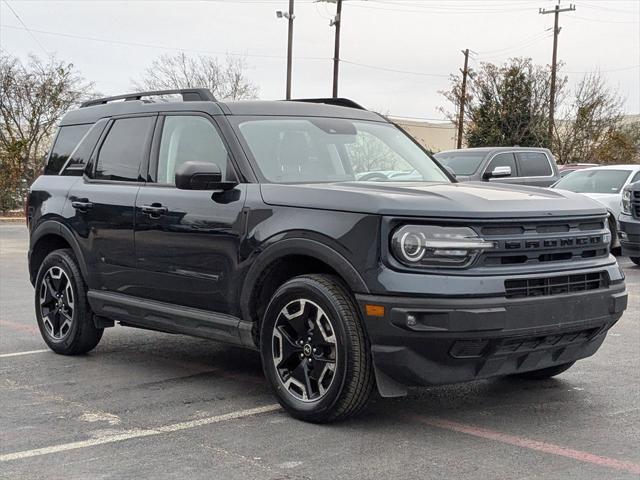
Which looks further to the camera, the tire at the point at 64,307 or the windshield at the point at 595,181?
the windshield at the point at 595,181

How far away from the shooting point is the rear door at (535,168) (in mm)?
18109

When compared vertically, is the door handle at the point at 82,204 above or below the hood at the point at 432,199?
below

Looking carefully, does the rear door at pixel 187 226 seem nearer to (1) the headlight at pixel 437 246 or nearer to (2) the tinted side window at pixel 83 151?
(2) the tinted side window at pixel 83 151

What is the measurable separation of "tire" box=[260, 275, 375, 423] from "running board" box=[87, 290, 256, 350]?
0.95 feet

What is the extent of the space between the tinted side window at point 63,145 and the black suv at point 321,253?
0.25 metres

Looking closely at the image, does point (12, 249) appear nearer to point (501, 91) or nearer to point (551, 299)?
point (551, 299)

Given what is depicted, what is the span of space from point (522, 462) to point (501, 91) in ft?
128

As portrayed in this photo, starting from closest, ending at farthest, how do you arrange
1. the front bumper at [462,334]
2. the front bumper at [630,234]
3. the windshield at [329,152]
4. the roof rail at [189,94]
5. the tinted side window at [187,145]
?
the front bumper at [462,334] → the windshield at [329,152] → the tinted side window at [187,145] → the roof rail at [189,94] → the front bumper at [630,234]

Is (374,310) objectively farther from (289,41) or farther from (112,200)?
(289,41)

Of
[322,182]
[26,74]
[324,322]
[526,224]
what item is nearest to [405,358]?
[324,322]

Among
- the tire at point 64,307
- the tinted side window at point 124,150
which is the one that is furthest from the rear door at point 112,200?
the tire at point 64,307

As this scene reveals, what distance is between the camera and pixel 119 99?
24.3 feet

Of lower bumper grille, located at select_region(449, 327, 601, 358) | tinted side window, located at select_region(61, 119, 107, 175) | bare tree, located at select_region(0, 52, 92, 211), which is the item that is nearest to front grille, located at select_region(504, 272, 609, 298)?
lower bumper grille, located at select_region(449, 327, 601, 358)

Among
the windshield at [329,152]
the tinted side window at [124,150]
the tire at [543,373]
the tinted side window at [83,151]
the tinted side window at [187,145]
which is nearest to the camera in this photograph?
the windshield at [329,152]
